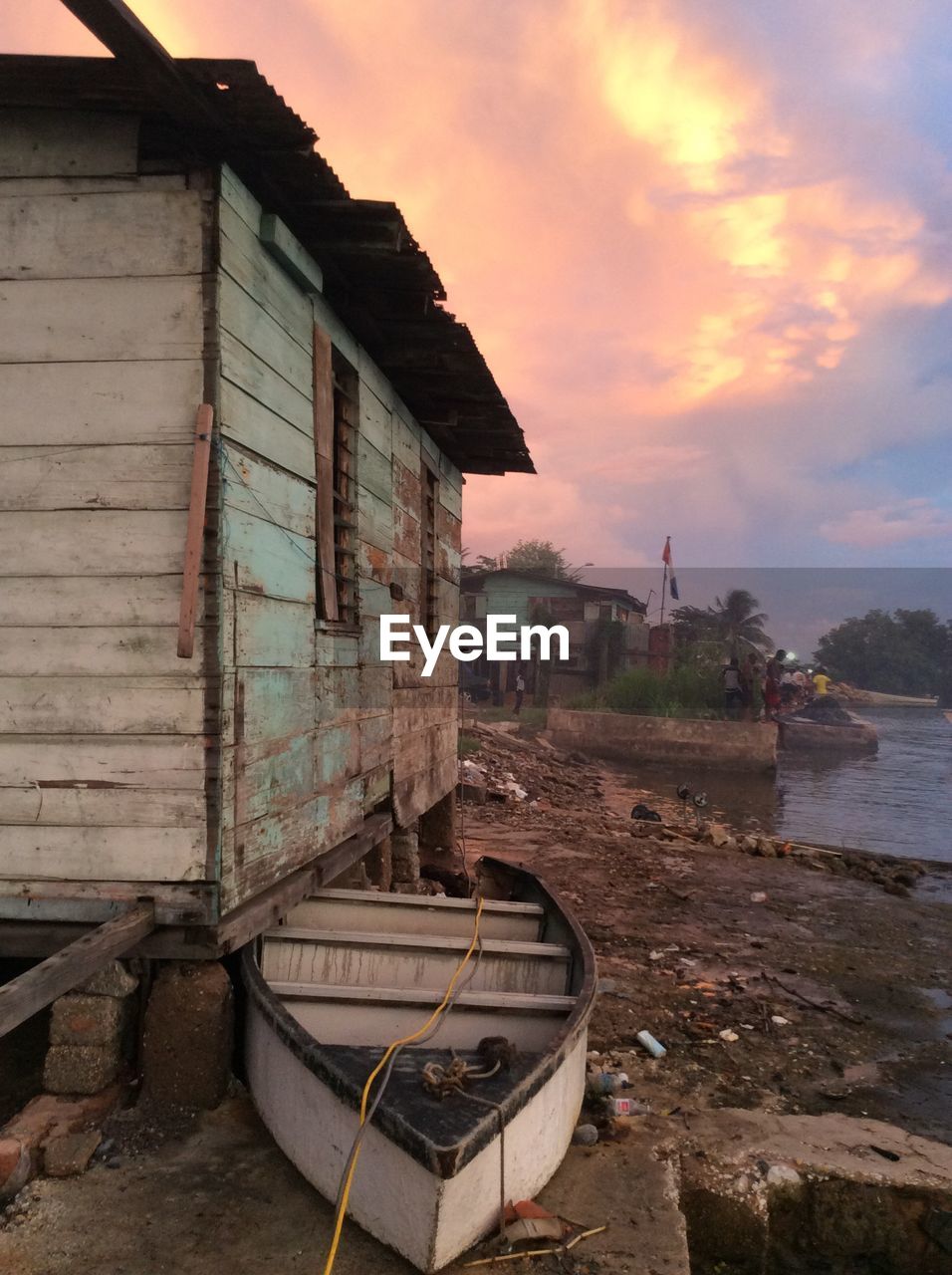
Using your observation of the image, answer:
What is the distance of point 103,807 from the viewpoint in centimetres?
367

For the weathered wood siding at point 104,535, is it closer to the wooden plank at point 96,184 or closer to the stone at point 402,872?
the wooden plank at point 96,184

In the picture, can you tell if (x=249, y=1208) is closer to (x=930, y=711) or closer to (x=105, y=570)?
(x=105, y=570)

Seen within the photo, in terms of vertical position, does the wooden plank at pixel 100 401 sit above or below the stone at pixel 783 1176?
above

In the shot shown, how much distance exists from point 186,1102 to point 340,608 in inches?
117

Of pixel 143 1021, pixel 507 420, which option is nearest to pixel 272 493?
pixel 143 1021

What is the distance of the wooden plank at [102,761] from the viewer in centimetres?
364

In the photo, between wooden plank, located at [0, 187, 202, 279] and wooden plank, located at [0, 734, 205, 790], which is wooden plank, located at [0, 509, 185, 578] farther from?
wooden plank, located at [0, 187, 202, 279]

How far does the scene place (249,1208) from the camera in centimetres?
312

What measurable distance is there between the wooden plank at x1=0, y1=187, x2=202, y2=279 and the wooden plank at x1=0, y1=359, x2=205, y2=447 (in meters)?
0.43

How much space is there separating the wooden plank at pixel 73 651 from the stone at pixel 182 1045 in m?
1.46

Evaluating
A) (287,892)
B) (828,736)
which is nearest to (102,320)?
(287,892)

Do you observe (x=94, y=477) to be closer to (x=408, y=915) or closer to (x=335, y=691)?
(x=335, y=691)

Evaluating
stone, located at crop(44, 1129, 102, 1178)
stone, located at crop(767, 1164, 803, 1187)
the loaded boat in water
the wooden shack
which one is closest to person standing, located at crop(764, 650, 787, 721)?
the loaded boat in water

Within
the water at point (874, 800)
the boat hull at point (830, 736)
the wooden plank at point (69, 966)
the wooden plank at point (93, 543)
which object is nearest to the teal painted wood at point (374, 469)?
the wooden plank at point (93, 543)
